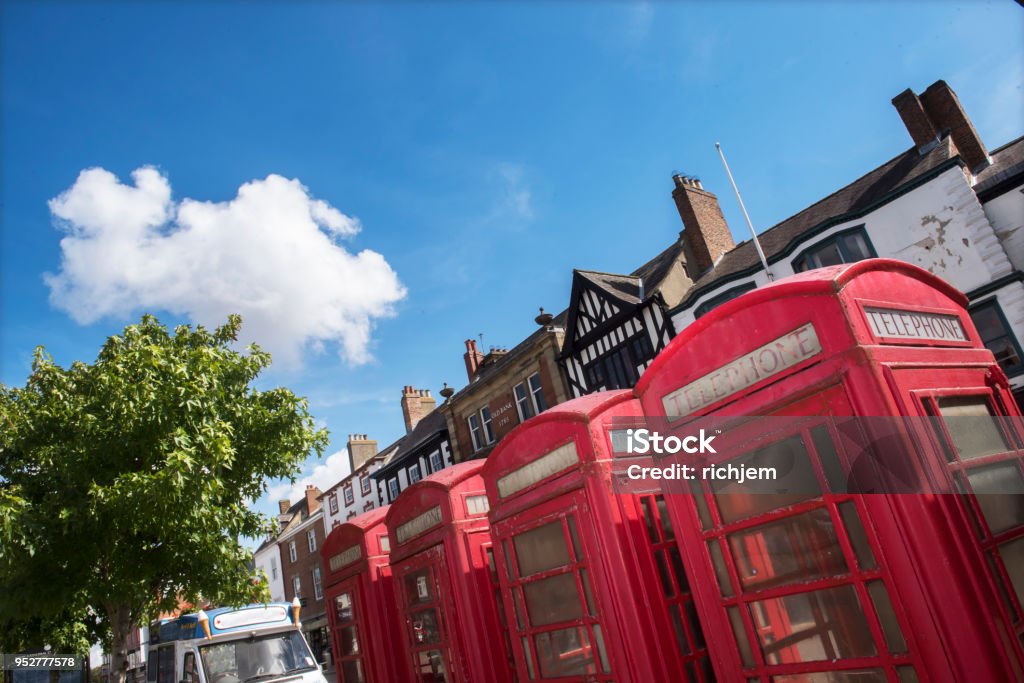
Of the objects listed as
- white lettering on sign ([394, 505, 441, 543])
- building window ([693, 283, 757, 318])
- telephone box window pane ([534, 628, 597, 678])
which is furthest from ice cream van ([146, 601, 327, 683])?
building window ([693, 283, 757, 318])

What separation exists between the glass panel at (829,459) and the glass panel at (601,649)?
9.92 ft

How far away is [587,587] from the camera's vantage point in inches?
258

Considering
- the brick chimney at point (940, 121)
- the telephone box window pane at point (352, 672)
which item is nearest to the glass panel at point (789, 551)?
the telephone box window pane at point (352, 672)

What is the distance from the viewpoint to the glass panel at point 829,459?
4.37 meters

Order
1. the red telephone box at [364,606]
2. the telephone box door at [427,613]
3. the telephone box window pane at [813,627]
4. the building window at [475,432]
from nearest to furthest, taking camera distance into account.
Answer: the telephone box window pane at [813,627], the telephone box door at [427,613], the red telephone box at [364,606], the building window at [475,432]

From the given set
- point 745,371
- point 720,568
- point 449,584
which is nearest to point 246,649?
point 449,584

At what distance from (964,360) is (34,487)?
14.7m

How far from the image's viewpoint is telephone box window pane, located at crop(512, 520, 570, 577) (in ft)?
22.6

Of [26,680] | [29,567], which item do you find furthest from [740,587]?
[26,680]

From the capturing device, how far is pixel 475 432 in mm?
28516

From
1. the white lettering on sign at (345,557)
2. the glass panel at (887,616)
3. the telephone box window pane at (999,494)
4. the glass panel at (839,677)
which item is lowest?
the glass panel at (839,677)

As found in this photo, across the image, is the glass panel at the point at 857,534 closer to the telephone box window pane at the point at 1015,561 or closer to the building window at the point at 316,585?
the telephone box window pane at the point at 1015,561

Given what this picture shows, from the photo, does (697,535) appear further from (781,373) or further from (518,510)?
(518,510)

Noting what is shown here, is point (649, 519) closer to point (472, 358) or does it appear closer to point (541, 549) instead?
point (541, 549)
